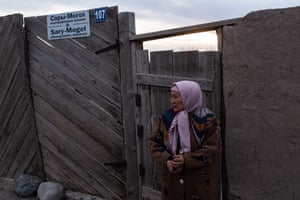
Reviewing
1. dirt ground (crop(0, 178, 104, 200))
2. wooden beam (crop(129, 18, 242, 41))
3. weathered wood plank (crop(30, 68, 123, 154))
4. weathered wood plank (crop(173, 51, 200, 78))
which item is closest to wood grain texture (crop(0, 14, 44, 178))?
dirt ground (crop(0, 178, 104, 200))

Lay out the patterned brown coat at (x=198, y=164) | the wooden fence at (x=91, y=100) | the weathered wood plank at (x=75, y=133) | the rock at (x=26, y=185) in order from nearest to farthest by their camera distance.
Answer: the patterned brown coat at (x=198, y=164) < the wooden fence at (x=91, y=100) < the weathered wood plank at (x=75, y=133) < the rock at (x=26, y=185)

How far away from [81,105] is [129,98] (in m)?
0.75

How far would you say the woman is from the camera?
2814mm

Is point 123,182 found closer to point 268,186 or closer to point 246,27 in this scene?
point 268,186

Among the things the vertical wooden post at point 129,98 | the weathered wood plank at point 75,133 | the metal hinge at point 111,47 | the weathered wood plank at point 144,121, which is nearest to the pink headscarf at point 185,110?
the weathered wood plank at point 144,121

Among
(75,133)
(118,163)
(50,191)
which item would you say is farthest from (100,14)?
(50,191)

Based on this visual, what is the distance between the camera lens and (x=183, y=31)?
346cm

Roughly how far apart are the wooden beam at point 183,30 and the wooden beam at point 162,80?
0.39m

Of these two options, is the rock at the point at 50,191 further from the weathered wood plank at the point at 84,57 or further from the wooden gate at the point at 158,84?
the weathered wood plank at the point at 84,57

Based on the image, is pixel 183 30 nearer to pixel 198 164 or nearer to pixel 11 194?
pixel 198 164

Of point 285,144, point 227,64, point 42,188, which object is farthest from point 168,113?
point 42,188

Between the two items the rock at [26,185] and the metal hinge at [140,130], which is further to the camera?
the rock at [26,185]

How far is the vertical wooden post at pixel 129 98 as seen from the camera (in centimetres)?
402

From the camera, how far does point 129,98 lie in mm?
4121
